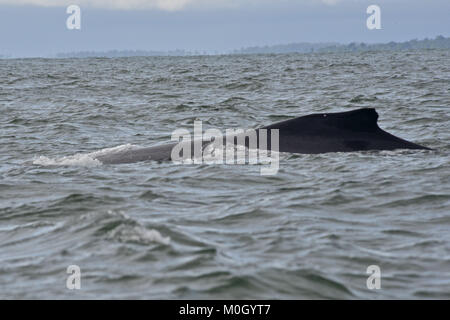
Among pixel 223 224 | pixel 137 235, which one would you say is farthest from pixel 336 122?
pixel 137 235

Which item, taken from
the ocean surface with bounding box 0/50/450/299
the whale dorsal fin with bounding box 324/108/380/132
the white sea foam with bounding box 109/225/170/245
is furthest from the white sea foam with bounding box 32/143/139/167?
the white sea foam with bounding box 109/225/170/245

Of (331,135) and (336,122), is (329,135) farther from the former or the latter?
(336,122)

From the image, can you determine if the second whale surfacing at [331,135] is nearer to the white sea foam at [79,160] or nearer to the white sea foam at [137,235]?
the white sea foam at [79,160]

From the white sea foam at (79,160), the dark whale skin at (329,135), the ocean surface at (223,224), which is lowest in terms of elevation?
the ocean surface at (223,224)

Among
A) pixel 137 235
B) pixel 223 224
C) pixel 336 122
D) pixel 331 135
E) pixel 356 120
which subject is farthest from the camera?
pixel 331 135

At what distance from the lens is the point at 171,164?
11.9 meters

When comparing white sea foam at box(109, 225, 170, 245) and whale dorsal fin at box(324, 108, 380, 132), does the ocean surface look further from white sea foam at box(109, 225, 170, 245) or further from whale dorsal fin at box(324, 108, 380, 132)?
whale dorsal fin at box(324, 108, 380, 132)

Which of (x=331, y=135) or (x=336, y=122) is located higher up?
(x=336, y=122)

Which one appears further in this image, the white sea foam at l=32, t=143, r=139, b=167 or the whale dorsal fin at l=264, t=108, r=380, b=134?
the white sea foam at l=32, t=143, r=139, b=167

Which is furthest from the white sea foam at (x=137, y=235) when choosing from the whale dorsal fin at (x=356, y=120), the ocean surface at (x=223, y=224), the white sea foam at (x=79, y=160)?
the white sea foam at (x=79, y=160)

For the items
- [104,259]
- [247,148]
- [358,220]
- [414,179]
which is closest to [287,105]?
[247,148]

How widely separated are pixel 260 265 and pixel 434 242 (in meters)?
1.83

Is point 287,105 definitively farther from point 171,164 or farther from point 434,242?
point 434,242
